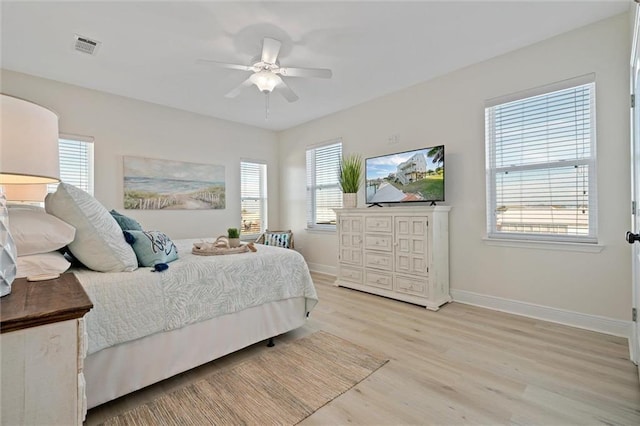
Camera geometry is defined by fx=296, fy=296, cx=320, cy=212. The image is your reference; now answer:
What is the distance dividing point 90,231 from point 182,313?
2.26 feet

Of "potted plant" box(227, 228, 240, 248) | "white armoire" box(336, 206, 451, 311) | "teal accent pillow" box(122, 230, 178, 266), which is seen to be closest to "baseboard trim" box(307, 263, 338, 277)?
"white armoire" box(336, 206, 451, 311)

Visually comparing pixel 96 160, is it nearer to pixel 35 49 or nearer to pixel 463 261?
pixel 35 49

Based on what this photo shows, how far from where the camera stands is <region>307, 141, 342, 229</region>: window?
495 cm

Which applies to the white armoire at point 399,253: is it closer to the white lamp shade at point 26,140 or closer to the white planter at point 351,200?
→ the white planter at point 351,200

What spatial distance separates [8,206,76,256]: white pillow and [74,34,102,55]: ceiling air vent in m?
2.00

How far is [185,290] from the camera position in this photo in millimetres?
1850

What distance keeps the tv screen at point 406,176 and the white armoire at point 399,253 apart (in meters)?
0.24

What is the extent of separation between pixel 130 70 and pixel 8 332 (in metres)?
3.44

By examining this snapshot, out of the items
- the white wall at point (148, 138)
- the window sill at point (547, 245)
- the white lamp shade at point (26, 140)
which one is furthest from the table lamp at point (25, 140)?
the window sill at point (547, 245)

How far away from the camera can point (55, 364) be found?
78 centimetres

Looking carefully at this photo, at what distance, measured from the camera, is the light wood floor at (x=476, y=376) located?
5.16 ft

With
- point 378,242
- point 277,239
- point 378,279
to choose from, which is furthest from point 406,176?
point 277,239

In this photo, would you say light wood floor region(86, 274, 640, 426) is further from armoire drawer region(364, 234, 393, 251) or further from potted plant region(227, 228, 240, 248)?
armoire drawer region(364, 234, 393, 251)

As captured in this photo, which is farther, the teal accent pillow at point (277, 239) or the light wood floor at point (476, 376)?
the teal accent pillow at point (277, 239)
